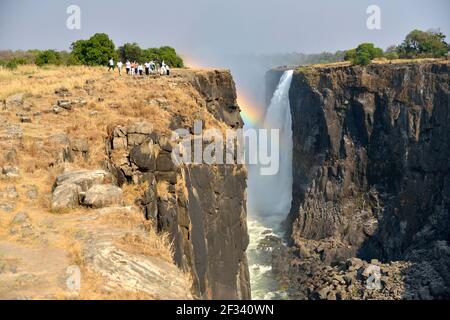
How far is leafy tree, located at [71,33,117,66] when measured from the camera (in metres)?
41.9

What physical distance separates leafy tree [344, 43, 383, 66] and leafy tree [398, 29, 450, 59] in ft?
13.7

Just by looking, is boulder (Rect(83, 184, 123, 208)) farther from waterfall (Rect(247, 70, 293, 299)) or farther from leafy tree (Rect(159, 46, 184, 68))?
waterfall (Rect(247, 70, 293, 299))

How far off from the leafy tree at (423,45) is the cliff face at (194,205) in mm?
50565

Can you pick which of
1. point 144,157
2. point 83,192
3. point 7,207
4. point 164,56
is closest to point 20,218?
point 7,207

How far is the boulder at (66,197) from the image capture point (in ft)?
39.9

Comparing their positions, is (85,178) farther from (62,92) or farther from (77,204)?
(62,92)

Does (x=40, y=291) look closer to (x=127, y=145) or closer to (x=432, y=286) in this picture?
(x=127, y=145)

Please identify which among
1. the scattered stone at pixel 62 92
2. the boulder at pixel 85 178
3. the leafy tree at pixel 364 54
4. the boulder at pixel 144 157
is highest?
the leafy tree at pixel 364 54

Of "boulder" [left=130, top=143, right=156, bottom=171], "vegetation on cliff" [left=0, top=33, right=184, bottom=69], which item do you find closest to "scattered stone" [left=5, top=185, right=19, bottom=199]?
"boulder" [left=130, top=143, right=156, bottom=171]

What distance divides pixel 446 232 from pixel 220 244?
123ft

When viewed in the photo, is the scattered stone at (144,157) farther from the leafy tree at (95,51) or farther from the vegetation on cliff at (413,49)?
the vegetation on cliff at (413,49)

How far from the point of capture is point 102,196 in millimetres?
12391


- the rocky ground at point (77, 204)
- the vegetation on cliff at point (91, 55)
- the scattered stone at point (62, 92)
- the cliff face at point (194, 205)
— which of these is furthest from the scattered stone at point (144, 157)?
the vegetation on cliff at point (91, 55)
